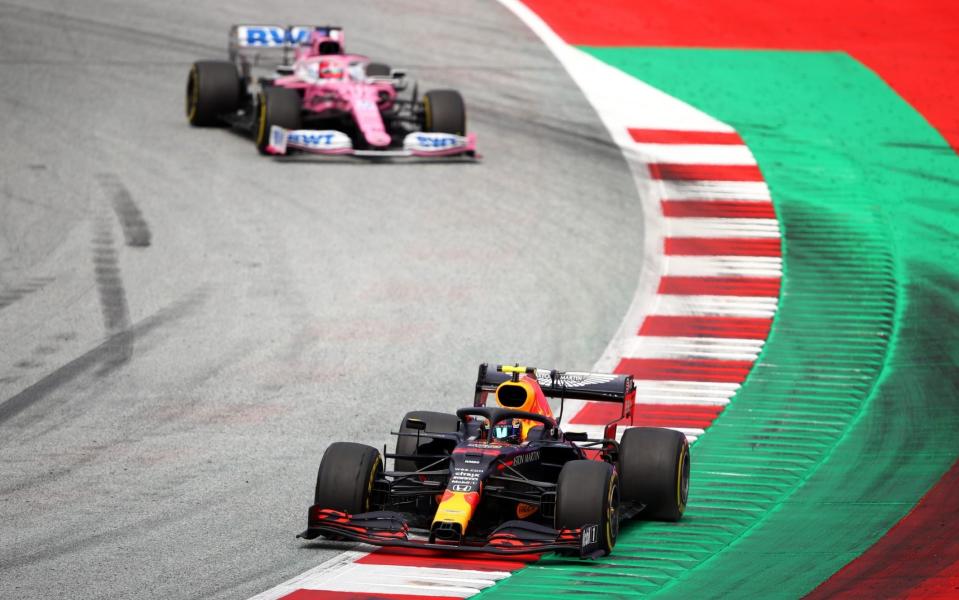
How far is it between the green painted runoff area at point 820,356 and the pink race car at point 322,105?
4.88 m

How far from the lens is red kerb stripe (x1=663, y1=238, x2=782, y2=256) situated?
852 inches

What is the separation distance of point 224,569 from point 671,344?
8.23 metres

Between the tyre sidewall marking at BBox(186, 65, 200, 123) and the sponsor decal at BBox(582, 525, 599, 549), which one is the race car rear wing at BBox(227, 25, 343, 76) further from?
the sponsor decal at BBox(582, 525, 599, 549)

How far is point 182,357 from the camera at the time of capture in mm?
17578

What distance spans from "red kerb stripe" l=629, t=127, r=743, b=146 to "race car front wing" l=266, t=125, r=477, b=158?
2.83m

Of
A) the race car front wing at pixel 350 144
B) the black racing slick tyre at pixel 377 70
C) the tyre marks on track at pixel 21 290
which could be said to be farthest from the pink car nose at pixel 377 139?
the tyre marks on track at pixel 21 290

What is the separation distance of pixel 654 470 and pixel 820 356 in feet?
20.1

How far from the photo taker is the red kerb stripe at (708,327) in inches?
Answer: 748

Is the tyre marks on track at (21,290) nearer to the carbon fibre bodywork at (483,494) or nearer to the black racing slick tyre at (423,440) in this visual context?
the black racing slick tyre at (423,440)

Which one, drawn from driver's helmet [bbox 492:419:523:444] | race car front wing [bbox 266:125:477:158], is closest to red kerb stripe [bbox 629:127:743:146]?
race car front wing [bbox 266:125:477:158]

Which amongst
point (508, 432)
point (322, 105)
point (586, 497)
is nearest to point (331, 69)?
point (322, 105)

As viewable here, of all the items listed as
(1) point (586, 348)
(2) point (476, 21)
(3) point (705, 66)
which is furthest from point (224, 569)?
(2) point (476, 21)

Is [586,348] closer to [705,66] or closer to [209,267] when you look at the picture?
[209,267]

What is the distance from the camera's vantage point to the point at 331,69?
1000 inches
